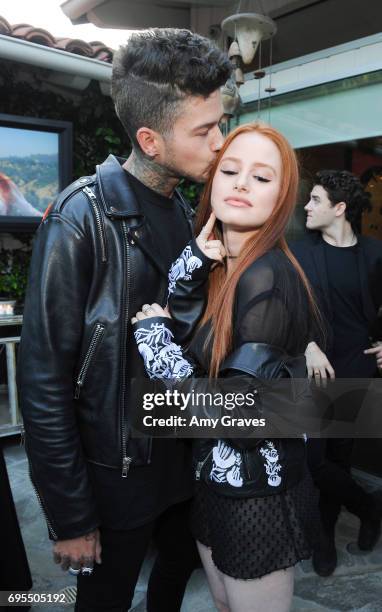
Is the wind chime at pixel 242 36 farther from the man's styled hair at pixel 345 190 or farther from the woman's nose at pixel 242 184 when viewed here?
the woman's nose at pixel 242 184

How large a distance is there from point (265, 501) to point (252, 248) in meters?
0.64

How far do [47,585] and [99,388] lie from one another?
165 cm

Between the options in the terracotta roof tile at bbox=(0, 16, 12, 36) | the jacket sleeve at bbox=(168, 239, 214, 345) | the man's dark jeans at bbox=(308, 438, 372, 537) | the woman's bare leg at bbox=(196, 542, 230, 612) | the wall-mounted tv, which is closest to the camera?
the jacket sleeve at bbox=(168, 239, 214, 345)

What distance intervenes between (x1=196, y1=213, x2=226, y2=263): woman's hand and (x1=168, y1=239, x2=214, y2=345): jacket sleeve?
13 mm

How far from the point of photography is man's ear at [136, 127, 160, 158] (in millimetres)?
1373

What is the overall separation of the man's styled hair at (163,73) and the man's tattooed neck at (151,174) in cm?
11

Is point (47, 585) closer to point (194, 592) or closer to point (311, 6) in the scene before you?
point (194, 592)

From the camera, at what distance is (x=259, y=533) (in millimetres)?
1245

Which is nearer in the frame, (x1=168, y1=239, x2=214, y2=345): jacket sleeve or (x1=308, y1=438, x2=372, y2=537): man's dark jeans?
(x1=168, y1=239, x2=214, y2=345): jacket sleeve

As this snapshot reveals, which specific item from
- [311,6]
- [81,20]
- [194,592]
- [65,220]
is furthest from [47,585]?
[81,20]

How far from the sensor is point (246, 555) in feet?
4.08

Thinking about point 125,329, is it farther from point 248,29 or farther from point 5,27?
point 5,27

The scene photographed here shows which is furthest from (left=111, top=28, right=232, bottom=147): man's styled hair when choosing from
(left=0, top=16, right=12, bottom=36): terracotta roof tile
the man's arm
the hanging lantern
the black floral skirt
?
(left=0, top=16, right=12, bottom=36): terracotta roof tile

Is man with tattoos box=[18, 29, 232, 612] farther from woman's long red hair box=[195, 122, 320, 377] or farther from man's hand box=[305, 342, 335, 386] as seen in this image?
man's hand box=[305, 342, 335, 386]
